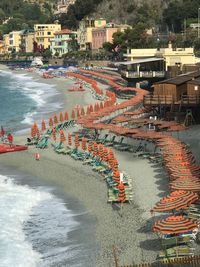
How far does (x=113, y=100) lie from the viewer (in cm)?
5941

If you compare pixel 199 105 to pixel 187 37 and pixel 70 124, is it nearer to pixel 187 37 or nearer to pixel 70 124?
pixel 70 124

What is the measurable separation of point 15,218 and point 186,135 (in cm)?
1725

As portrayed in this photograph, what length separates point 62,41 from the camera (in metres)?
170

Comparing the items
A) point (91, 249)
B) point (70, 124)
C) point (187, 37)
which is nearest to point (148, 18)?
point (187, 37)

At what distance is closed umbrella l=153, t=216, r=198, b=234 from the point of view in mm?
18656

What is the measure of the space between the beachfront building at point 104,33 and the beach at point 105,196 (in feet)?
351

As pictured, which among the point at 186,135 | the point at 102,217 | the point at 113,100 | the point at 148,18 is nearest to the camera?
the point at 102,217

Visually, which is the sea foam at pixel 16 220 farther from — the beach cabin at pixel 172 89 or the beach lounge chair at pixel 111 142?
the beach cabin at pixel 172 89

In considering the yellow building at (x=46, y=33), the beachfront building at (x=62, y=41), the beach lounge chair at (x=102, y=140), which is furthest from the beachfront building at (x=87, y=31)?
the beach lounge chair at (x=102, y=140)

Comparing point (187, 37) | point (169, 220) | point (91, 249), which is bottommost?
point (91, 249)

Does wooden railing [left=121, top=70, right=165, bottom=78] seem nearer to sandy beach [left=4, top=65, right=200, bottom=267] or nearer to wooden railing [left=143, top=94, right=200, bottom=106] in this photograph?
wooden railing [left=143, top=94, right=200, bottom=106]

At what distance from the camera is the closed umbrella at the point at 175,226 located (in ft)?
61.2

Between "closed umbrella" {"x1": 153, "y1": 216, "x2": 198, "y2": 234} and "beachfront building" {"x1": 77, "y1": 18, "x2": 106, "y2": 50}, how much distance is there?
138 metres

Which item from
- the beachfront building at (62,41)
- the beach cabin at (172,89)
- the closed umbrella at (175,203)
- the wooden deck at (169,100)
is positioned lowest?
the closed umbrella at (175,203)
